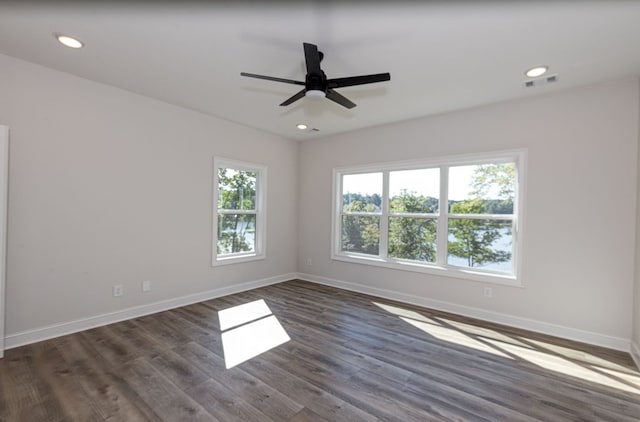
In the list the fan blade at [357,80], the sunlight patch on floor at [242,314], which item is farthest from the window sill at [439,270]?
the fan blade at [357,80]

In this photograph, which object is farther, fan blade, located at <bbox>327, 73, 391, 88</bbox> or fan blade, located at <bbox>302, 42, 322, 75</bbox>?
fan blade, located at <bbox>327, 73, 391, 88</bbox>

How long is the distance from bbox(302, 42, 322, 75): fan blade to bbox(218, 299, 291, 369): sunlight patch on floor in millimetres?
2580

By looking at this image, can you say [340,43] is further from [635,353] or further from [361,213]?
[635,353]

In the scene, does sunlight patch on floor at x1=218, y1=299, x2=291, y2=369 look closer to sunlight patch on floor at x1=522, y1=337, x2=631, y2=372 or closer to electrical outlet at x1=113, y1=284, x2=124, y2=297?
electrical outlet at x1=113, y1=284, x2=124, y2=297

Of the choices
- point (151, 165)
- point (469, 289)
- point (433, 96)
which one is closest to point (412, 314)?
point (469, 289)

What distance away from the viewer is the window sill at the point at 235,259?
4.39m

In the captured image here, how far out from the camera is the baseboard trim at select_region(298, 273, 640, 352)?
2938mm

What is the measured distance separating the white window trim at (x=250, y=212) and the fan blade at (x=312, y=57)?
102 inches

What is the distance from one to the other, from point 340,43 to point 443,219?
2.80 m

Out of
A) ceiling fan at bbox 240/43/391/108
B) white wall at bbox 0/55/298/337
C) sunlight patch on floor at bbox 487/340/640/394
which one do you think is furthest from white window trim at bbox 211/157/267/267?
sunlight patch on floor at bbox 487/340/640/394

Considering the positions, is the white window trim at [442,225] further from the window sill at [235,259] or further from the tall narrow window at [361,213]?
the window sill at [235,259]

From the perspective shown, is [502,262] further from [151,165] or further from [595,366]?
[151,165]

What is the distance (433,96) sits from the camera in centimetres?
341

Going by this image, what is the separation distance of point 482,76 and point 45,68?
4.44 m
